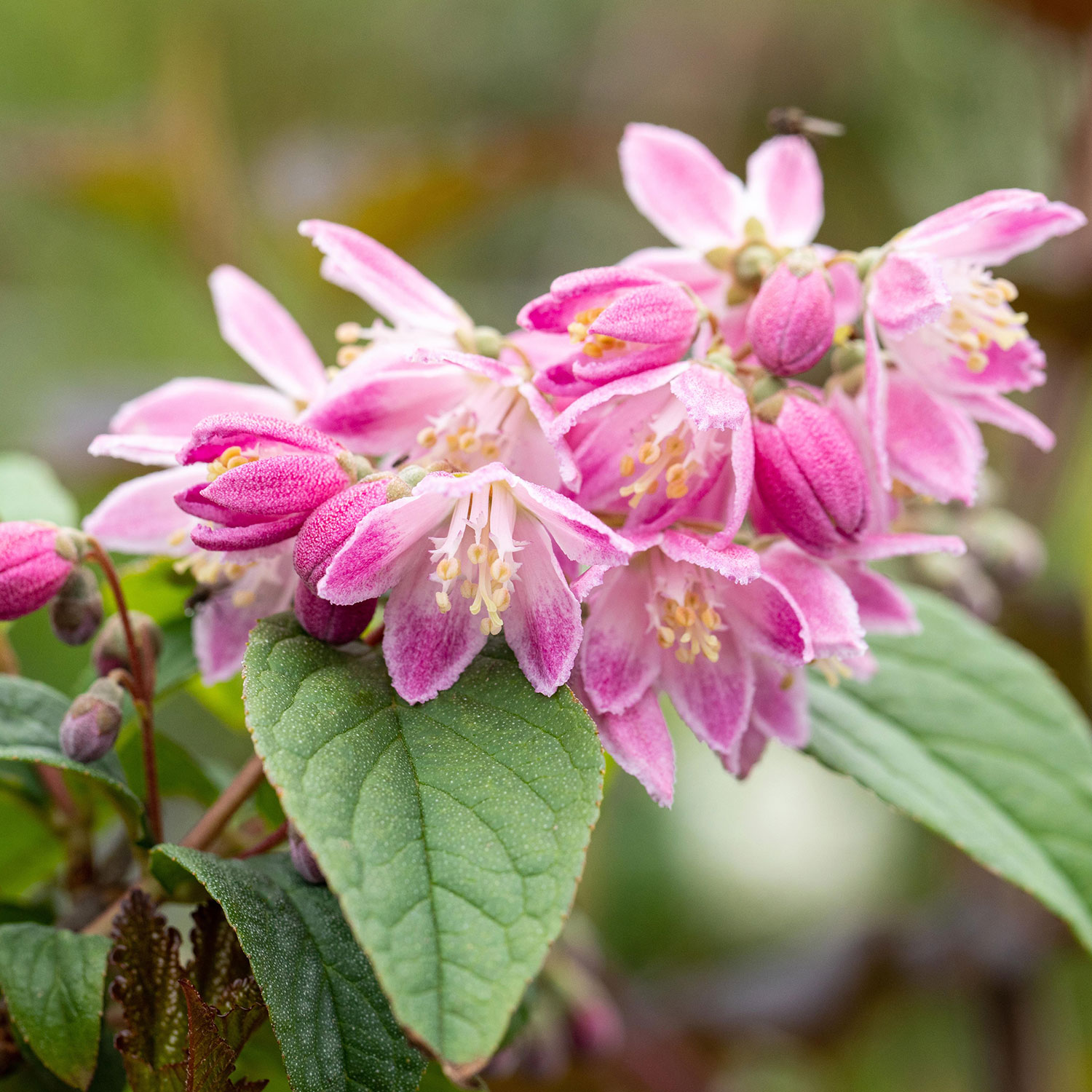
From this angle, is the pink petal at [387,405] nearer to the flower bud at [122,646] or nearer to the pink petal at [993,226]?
the flower bud at [122,646]

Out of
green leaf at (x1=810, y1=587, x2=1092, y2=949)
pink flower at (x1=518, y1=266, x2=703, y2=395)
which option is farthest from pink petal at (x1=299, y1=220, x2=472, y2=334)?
green leaf at (x1=810, y1=587, x2=1092, y2=949)

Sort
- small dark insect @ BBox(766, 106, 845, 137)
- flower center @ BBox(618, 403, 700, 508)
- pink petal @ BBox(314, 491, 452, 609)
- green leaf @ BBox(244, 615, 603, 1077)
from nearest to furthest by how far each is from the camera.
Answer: green leaf @ BBox(244, 615, 603, 1077)
pink petal @ BBox(314, 491, 452, 609)
flower center @ BBox(618, 403, 700, 508)
small dark insect @ BBox(766, 106, 845, 137)

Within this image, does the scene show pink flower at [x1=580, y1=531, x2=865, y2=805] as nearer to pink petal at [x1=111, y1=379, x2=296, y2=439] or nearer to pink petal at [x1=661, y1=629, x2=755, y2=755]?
pink petal at [x1=661, y1=629, x2=755, y2=755]

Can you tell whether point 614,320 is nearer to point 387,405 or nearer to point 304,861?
point 387,405

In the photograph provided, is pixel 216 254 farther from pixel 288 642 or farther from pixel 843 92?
pixel 843 92

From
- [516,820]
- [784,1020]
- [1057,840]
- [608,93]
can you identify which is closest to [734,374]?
[516,820]

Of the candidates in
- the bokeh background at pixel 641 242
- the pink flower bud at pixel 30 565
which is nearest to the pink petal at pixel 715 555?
the pink flower bud at pixel 30 565
